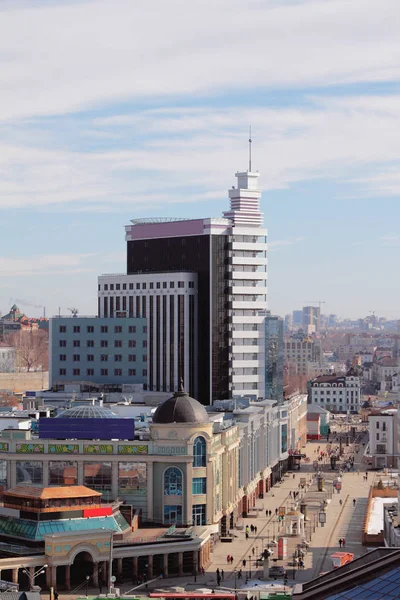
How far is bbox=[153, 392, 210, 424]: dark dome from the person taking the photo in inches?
4437

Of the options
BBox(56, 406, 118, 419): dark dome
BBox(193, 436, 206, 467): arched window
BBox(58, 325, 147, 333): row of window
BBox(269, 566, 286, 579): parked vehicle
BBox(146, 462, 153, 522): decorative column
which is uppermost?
BBox(58, 325, 147, 333): row of window

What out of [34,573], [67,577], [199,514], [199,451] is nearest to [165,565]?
[67,577]

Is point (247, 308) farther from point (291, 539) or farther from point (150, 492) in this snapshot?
point (150, 492)

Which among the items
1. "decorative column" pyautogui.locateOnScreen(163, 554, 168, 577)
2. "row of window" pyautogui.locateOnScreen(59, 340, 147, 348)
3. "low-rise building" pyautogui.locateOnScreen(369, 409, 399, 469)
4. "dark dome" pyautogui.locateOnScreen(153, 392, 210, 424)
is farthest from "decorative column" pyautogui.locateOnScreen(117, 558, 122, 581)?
"low-rise building" pyautogui.locateOnScreen(369, 409, 399, 469)

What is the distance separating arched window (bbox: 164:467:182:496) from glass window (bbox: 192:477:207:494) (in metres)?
1.17

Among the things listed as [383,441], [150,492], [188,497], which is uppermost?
[150,492]

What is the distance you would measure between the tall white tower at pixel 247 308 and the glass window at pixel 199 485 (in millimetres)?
73086

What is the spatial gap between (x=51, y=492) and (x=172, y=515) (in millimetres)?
12964

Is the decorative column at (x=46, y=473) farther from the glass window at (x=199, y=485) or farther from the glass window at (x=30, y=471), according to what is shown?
the glass window at (x=199, y=485)

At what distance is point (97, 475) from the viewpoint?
11350cm

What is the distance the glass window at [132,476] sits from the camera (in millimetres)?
112625

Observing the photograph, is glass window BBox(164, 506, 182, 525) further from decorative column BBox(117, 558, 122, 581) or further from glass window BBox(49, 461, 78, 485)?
decorative column BBox(117, 558, 122, 581)

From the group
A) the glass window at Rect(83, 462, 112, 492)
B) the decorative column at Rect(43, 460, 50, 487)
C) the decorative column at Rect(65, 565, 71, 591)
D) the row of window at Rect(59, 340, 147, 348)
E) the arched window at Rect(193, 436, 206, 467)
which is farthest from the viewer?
the row of window at Rect(59, 340, 147, 348)

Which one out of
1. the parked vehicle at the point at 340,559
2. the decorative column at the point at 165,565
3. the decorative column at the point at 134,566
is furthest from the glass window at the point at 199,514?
the parked vehicle at the point at 340,559
